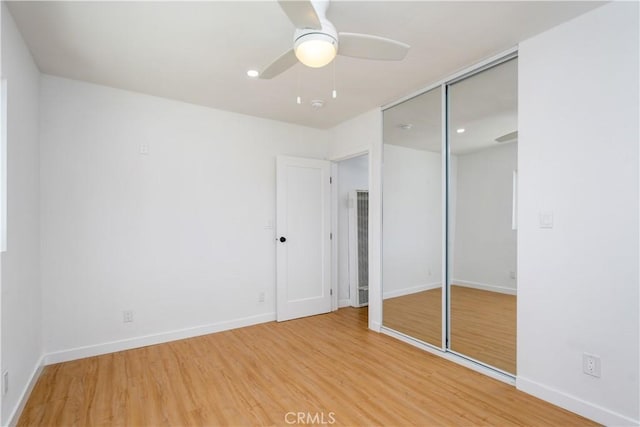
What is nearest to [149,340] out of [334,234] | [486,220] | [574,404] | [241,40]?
[334,234]

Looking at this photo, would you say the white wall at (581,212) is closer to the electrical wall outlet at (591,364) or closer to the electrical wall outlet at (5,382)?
the electrical wall outlet at (591,364)

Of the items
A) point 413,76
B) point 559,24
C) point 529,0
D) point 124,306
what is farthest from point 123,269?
point 559,24

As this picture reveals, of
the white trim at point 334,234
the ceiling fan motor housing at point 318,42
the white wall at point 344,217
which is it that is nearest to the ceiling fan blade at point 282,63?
the ceiling fan motor housing at point 318,42

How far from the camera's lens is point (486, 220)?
2756 mm

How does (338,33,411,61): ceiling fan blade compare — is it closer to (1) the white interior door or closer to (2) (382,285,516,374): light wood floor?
(2) (382,285,516,374): light wood floor

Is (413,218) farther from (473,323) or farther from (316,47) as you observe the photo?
(316,47)

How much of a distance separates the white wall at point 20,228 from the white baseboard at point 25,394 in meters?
0.03

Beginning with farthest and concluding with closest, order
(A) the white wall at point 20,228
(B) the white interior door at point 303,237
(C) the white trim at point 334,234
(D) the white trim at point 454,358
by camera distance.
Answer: (C) the white trim at point 334,234
(B) the white interior door at point 303,237
(D) the white trim at point 454,358
(A) the white wall at point 20,228

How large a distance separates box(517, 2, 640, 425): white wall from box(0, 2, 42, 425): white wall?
11.2ft

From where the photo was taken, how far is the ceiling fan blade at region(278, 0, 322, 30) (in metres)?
1.37

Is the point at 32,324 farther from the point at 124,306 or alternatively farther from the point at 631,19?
the point at 631,19

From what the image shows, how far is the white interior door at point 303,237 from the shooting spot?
4.05m

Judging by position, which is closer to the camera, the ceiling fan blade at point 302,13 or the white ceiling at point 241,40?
the ceiling fan blade at point 302,13

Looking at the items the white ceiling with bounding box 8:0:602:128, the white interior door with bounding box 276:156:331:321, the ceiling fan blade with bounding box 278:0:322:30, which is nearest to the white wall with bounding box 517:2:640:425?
the white ceiling with bounding box 8:0:602:128
